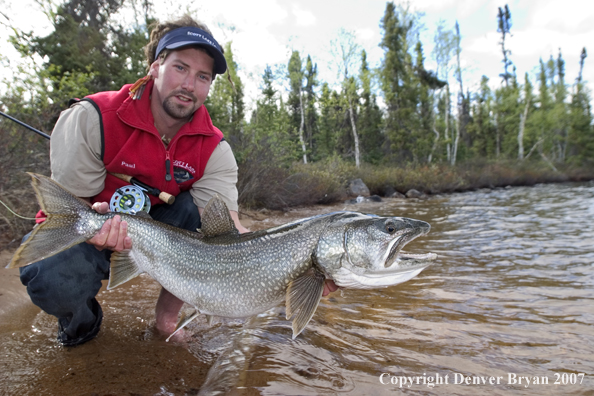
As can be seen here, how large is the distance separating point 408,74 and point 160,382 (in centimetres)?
3561

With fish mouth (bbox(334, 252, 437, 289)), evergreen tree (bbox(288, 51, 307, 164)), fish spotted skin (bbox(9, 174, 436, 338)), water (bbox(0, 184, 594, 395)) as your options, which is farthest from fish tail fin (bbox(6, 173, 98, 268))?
evergreen tree (bbox(288, 51, 307, 164))

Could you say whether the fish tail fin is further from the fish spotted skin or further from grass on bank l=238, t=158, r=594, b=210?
grass on bank l=238, t=158, r=594, b=210

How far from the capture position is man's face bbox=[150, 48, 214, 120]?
3.02 m

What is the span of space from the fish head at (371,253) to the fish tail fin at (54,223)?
5.40 feet

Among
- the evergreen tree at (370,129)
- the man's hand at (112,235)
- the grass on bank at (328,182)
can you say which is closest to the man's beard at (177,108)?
the man's hand at (112,235)

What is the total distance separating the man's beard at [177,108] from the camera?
3020 mm

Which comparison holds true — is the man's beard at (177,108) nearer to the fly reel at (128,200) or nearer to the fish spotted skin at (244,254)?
the fly reel at (128,200)

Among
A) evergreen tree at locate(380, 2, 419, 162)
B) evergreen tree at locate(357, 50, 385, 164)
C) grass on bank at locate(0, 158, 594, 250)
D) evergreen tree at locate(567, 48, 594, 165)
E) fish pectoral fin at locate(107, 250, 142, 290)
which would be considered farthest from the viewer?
evergreen tree at locate(567, 48, 594, 165)

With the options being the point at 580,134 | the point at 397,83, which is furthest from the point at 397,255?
the point at 580,134

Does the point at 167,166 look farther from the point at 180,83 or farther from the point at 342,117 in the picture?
the point at 342,117

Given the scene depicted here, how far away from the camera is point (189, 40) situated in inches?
118

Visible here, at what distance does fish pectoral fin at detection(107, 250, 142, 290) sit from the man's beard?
1246mm

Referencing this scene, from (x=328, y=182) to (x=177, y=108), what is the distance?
14.3 metres

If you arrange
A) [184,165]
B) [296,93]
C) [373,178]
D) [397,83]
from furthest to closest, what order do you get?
1. [296,93]
2. [397,83]
3. [373,178]
4. [184,165]
